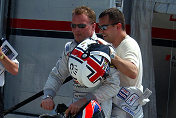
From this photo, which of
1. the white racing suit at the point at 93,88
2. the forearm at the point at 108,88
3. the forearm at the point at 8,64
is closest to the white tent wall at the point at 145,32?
the forearm at the point at 8,64

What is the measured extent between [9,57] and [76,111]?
1464 millimetres

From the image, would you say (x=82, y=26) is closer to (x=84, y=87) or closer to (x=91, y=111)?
(x=84, y=87)

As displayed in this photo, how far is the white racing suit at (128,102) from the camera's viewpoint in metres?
2.38

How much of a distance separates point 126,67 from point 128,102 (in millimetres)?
323

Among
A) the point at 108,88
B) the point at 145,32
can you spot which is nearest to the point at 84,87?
the point at 108,88

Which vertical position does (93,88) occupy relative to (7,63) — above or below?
above

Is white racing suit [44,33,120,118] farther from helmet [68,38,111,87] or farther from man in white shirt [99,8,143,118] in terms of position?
man in white shirt [99,8,143,118]

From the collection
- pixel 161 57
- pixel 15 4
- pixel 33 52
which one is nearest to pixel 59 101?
pixel 33 52

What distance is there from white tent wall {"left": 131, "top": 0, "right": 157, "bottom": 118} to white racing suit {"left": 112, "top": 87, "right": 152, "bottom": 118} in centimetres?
203

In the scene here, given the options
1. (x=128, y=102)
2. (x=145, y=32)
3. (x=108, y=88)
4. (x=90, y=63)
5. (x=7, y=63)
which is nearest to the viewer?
(x=90, y=63)

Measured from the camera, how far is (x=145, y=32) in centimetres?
451

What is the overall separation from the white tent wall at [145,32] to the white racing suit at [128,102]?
2.03m

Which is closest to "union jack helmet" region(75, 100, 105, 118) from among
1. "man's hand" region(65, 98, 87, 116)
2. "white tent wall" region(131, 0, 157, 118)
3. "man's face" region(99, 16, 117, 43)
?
"man's hand" region(65, 98, 87, 116)

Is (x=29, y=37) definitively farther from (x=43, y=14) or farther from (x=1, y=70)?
(x=1, y=70)
